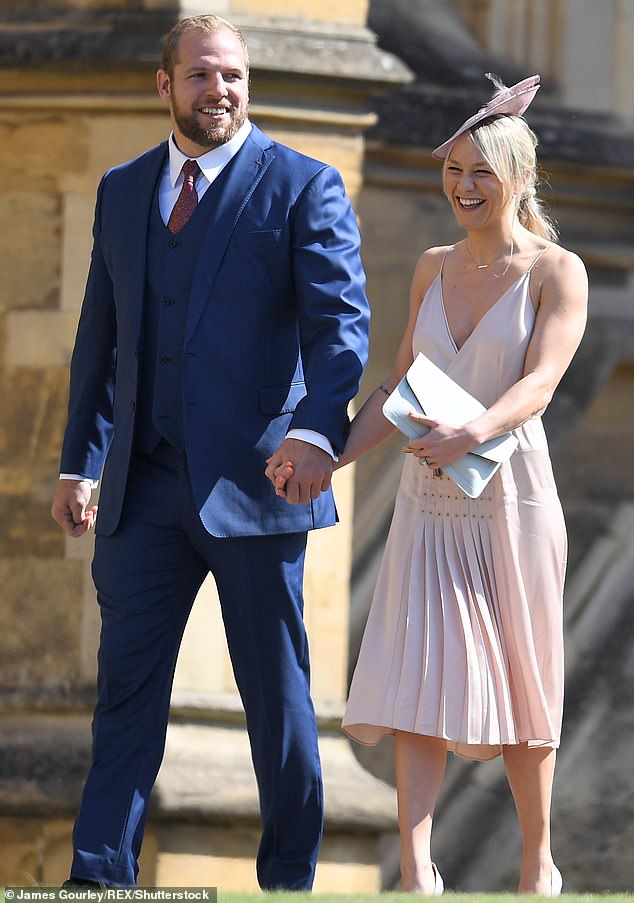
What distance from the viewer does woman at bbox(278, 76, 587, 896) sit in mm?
4242

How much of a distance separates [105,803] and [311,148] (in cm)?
218

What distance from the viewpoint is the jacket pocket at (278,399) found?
429 centimetres

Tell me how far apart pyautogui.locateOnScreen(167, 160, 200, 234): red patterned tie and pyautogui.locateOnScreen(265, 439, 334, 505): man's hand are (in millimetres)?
519

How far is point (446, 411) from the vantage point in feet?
13.7

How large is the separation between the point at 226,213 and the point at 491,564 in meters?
0.86

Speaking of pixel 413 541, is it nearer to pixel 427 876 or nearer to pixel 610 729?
pixel 427 876

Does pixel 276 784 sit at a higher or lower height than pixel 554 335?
lower

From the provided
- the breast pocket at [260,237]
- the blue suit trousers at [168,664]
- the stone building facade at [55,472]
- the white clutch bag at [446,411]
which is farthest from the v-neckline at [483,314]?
the stone building facade at [55,472]

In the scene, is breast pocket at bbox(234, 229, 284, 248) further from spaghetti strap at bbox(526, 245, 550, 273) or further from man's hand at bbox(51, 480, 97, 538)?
man's hand at bbox(51, 480, 97, 538)

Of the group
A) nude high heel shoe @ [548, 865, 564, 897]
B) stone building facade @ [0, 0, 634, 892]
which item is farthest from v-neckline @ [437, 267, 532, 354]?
stone building facade @ [0, 0, 634, 892]

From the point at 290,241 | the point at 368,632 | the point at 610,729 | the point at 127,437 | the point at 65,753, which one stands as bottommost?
the point at 610,729

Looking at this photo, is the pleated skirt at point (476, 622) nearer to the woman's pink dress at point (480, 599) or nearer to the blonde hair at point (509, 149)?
the woman's pink dress at point (480, 599)

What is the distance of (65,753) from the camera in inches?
224

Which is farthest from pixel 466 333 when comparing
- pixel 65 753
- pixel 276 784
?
pixel 65 753
